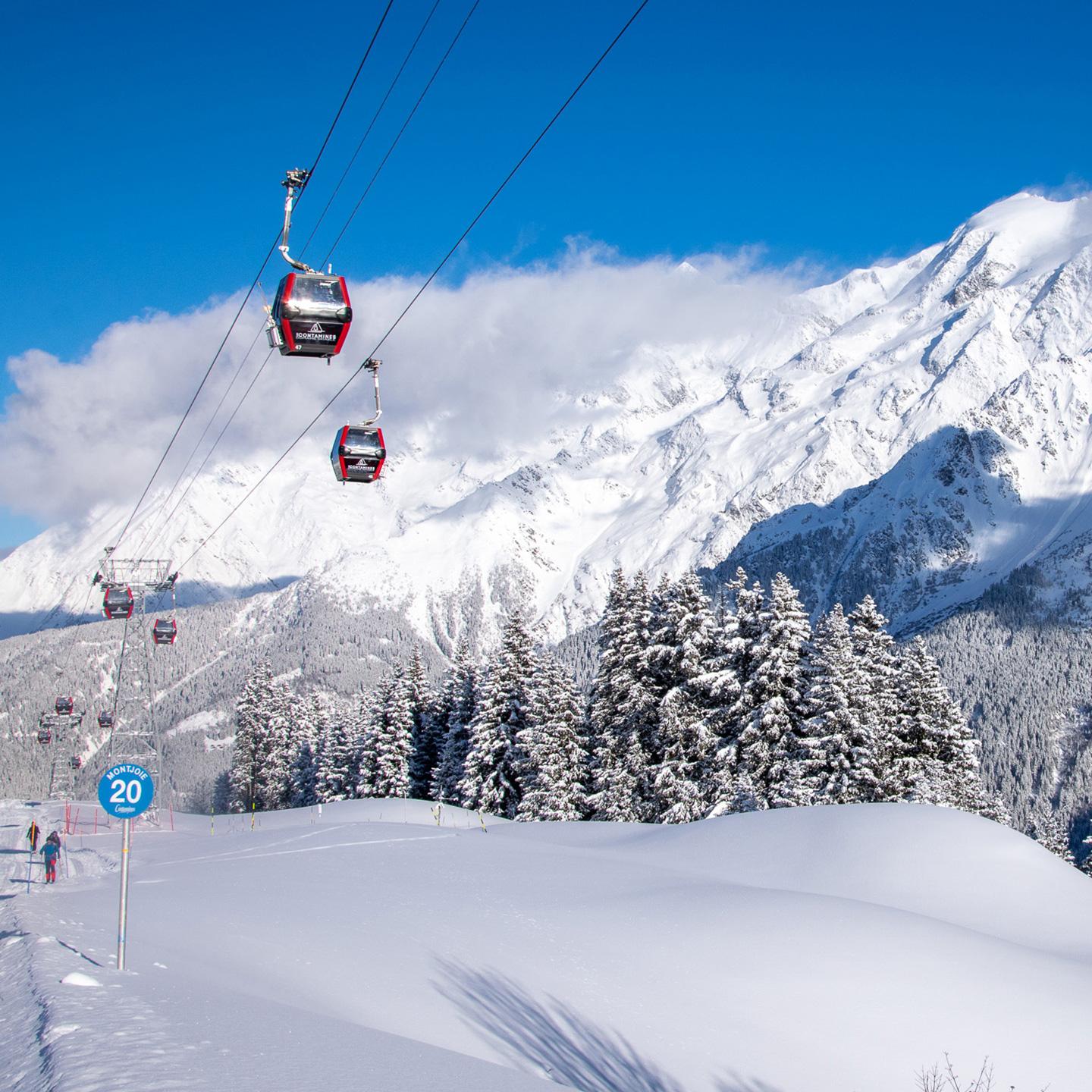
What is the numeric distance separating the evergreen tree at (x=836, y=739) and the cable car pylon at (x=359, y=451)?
17051 millimetres

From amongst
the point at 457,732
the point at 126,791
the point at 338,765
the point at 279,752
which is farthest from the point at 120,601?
the point at 126,791

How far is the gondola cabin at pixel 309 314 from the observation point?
17.0 metres

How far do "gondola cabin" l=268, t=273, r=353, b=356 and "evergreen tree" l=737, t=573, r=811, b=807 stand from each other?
18.9 metres

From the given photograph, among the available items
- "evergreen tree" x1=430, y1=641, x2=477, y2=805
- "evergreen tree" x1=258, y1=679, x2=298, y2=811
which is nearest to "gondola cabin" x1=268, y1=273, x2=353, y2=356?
"evergreen tree" x1=430, y1=641, x2=477, y2=805

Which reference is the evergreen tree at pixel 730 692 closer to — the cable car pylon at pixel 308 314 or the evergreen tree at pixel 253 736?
the cable car pylon at pixel 308 314

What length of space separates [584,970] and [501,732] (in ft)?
101

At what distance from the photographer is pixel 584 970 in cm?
1356

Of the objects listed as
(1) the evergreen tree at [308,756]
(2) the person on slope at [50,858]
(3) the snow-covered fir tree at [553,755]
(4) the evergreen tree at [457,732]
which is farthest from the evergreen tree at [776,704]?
(1) the evergreen tree at [308,756]

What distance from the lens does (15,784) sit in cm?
18275

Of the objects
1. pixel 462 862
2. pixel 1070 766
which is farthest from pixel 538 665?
pixel 1070 766

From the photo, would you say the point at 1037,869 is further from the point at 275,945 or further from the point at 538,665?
the point at 538,665

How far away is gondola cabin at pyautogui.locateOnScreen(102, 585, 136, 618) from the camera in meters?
45.2

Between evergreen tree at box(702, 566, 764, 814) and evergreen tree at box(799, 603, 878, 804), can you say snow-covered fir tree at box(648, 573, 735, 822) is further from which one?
evergreen tree at box(799, 603, 878, 804)

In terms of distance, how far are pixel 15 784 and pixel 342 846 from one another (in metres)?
186
